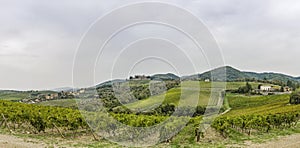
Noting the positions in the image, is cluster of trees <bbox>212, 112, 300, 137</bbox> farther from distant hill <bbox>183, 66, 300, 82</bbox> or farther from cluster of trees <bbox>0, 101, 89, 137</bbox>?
cluster of trees <bbox>0, 101, 89, 137</bbox>

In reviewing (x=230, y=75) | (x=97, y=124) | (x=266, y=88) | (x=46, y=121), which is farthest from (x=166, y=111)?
(x=230, y=75)

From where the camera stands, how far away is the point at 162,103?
1200 inches

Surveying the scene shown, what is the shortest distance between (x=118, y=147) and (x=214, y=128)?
7.93 m

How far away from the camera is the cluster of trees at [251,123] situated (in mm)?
20602

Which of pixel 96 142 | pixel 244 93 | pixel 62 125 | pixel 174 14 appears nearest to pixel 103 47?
pixel 174 14

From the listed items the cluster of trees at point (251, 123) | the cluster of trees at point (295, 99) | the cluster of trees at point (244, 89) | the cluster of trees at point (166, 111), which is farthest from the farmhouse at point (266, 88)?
the cluster of trees at point (251, 123)

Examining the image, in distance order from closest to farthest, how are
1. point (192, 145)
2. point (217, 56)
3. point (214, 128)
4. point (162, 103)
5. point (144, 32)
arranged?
1. point (217, 56)
2. point (144, 32)
3. point (192, 145)
4. point (214, 128)
5. point (162, 103)

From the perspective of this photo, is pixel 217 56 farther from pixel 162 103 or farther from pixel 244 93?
pixel 244 93

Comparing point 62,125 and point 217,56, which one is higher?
point 217,56

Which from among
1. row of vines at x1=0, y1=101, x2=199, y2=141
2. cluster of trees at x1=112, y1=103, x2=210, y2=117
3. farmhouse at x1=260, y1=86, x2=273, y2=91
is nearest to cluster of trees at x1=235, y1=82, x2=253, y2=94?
farmhouse at x1=260, y1=86, x2=273, y2=91

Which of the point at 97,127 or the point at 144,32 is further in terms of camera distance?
the point at 97,127

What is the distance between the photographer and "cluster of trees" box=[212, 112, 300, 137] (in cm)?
2060

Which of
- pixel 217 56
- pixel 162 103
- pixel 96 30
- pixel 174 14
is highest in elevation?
pixel 174 14

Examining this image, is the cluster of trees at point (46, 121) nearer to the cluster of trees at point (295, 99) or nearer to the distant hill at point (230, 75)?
the distant hill at point (230, 75)
